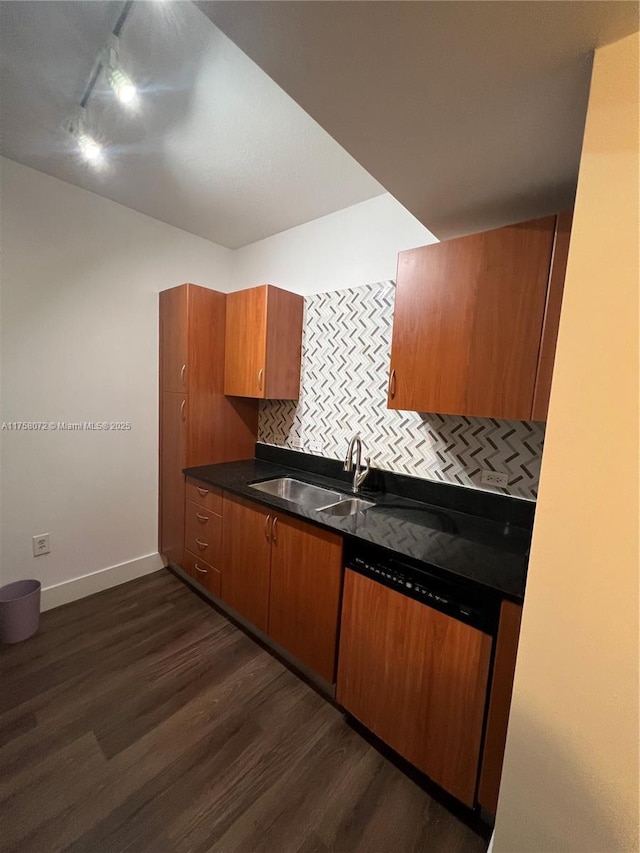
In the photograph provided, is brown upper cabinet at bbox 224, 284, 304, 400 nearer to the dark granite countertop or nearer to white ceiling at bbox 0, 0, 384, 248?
white ceiling at bbox 0, 0, 384, 248

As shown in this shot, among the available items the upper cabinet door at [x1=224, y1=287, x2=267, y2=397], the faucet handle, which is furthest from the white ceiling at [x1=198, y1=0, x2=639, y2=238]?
the faucet handle

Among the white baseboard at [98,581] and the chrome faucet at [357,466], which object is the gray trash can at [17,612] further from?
the chrome faucet at [357,466]

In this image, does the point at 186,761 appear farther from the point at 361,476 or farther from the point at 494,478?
the point at 494,478

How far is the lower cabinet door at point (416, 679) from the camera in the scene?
108cm

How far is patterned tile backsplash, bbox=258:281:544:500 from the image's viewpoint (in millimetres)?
1553

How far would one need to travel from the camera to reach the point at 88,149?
168cm

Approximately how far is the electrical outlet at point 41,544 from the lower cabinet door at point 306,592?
1.52 metres

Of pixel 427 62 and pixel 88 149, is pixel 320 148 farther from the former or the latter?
pixel 88 149

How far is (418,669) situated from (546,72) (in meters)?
1.72

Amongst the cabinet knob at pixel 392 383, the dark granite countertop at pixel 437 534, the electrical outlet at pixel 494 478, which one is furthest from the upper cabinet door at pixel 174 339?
the electrical outlet at pixel 494 478

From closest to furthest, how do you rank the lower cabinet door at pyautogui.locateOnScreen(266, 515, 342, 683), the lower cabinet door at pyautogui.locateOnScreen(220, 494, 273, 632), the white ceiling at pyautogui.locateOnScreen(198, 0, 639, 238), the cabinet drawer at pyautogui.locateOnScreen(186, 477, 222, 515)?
the white ceiling at pyautogui.locateOnScreen(198, 0, 639, 238)
the lower cabinet door at pyautogui.locateOnScreen(266, 515, 342, 683)
the lower cabinet door at pyautogui.locateOnScreen(220, 494, 273, 632)
the cabinet drawer at pyautogui.locateOnScreen(186, 477, 222, 515)

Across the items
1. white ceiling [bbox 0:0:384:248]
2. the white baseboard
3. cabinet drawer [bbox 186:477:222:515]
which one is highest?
white ceiling [bbox 0:0:384:248]

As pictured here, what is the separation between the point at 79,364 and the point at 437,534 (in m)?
2.35

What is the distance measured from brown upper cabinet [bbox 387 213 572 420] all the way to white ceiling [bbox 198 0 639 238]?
21cm
